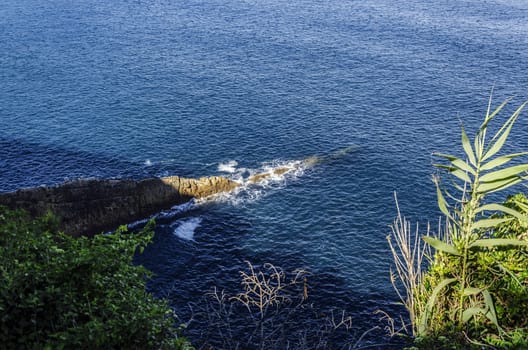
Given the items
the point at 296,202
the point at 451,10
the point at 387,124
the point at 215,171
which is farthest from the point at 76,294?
the point at 451,10

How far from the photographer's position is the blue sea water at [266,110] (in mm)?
73750

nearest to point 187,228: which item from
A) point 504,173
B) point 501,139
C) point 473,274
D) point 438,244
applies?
point 473,274

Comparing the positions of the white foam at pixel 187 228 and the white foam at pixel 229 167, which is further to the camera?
the white foam at pixel 229 167

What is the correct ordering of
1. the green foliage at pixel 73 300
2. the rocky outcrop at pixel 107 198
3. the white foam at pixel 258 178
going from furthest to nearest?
the white foam at pixel 258 178
the rocky outcrop at pixel 107 198
the green foliage at pixel 73 300

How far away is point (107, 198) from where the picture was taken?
8094cm

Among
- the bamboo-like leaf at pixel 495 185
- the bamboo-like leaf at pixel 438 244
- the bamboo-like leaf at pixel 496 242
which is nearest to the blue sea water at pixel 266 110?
the bamboo-like leaf at pixel 438 244

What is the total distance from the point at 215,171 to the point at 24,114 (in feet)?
151

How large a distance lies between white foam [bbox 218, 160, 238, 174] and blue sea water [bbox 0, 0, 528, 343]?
1.27 feet

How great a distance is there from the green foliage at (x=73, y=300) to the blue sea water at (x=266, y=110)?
116 feet

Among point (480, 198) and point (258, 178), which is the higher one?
point (480, 198)

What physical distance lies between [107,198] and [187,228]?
43.3 feet

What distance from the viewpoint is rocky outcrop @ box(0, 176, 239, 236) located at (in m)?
77.0

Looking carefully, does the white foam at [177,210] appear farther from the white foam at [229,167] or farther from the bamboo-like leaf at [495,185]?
the bamboo-like leaf at [495,185]

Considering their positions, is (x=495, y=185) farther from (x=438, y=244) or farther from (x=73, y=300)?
(x=73, y=300)
